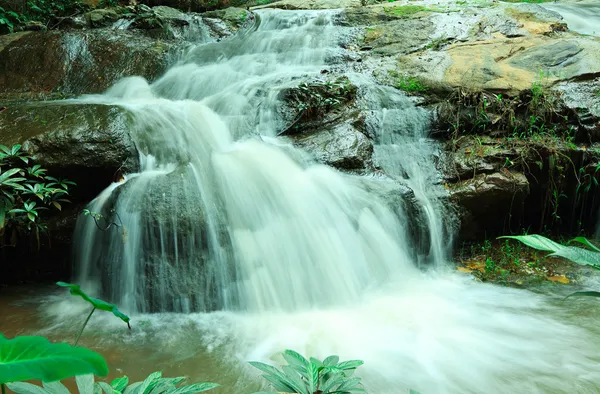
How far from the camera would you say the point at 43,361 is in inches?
28.5

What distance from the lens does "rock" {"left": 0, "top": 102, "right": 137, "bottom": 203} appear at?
3.66 m

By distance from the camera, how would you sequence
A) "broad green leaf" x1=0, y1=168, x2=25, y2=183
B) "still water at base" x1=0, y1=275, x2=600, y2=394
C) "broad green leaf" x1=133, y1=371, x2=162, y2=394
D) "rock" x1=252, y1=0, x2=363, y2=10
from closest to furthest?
"broad green leaf" x1=133, y1=371, x2=162, y2=394 < "still water at base" x1=0, y1=275, x2=600, y2=394 < "broad green leaf" x1=0, y1=168, x2=25, y2=183 < "rock" x1=252, y1=0, x2=363, y2=10

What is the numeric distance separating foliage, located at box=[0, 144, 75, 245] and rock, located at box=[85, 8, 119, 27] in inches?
216

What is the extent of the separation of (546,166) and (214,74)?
4687 mm

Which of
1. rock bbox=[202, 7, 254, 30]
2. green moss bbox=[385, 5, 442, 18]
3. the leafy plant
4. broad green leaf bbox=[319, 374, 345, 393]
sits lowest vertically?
broad green leaf bbox=[319, 374, 345, 393]

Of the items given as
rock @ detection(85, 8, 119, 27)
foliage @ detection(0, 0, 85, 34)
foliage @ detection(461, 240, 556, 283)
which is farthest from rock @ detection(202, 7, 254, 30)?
foliage @ detection(461, 240, 556, 283)

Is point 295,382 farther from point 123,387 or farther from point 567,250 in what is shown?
point 567,250

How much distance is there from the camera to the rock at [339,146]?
4.48 m

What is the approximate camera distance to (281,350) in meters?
2.71

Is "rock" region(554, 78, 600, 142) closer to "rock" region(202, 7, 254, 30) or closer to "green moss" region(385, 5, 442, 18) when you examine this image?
"green moss" region(385, 5, 442, 18)

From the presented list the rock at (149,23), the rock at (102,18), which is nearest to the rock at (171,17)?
the rock at (149,23)

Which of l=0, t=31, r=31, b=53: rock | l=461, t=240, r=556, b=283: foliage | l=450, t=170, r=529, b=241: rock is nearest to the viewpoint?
l=461, t=240, r=556, b=283: foliage

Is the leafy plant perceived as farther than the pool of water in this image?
No

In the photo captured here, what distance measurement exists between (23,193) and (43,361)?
3.25 metres
